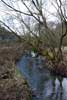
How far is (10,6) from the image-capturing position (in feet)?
63.9

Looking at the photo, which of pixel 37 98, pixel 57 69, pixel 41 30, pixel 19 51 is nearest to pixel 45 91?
pixel 37 98

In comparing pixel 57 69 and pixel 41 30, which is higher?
pixel 41 30

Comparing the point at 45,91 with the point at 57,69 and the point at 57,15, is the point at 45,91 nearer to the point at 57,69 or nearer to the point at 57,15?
the point at 57,69

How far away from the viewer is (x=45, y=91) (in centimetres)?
1346

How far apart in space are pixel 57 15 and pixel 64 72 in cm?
553

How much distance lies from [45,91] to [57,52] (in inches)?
361

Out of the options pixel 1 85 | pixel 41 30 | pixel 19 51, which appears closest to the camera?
pixel 1 85

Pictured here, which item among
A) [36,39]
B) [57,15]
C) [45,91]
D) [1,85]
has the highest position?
[57,15]

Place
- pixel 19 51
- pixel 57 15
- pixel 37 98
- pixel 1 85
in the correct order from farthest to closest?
pixel 19 51, pixel 57 15, pixel 37 98, pixel 1 85

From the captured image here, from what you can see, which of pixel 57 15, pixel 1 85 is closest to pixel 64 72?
pixel 57 15

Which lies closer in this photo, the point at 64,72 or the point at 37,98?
the point at 37,98

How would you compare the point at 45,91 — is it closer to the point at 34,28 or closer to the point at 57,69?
the point at 57,69

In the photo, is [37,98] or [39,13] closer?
[37,98]

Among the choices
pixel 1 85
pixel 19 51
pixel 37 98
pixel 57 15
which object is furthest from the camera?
pixel 19 51
